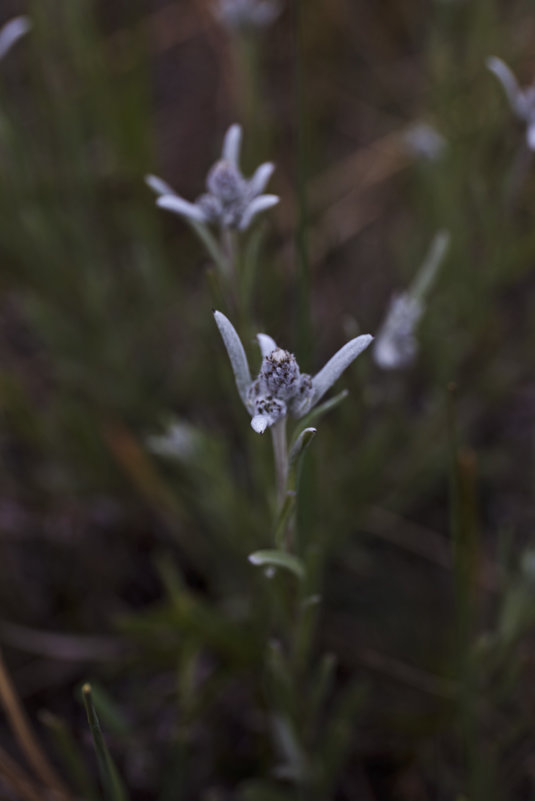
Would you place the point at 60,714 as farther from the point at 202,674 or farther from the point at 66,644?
the point at 202,674

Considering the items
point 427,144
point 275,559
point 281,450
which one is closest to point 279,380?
point 281,450

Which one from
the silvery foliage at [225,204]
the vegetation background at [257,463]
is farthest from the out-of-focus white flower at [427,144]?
the silvery foliage at [225,204]

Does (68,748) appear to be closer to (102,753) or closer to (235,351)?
(102,753)

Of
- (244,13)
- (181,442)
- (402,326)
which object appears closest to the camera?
(402,326)

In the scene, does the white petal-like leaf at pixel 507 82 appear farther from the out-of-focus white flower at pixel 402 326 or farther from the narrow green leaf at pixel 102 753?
the narrow green leaf at pixel 102 753

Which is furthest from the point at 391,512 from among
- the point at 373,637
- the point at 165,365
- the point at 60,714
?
the point at 60,714

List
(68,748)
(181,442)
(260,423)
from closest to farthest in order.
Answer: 1. (260,423)
2. (68,748)
3. (181,442)

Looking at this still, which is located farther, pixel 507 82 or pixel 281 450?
pixel 507 82
